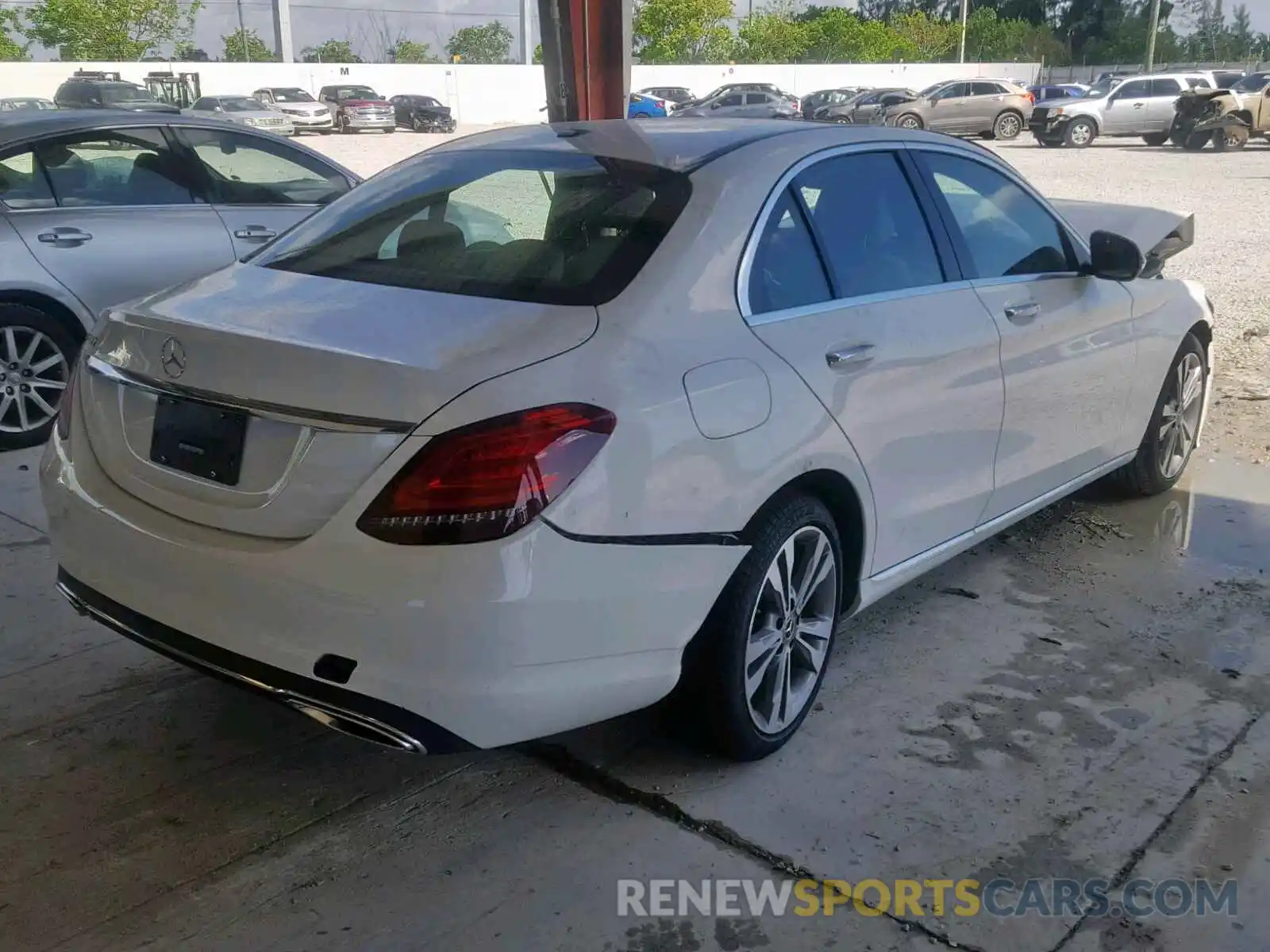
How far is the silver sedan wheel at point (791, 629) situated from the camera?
3129 mm

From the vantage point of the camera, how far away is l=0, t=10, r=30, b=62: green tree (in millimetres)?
64000

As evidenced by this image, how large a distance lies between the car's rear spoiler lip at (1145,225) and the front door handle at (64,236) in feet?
15.8

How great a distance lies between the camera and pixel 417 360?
258 centimetres

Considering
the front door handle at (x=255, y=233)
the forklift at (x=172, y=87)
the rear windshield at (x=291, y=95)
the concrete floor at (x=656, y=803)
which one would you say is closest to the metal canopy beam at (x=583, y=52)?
the front door handle at (x=255, y=233)

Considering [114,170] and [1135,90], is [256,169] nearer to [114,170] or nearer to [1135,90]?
[114,170]

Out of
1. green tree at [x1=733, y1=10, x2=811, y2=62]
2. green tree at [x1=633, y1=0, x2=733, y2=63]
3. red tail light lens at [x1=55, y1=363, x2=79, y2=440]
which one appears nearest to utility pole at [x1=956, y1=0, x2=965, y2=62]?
green tree at [x1=733, y1=10, x2=811, y2=62]

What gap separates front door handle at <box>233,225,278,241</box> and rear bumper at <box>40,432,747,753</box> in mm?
3843

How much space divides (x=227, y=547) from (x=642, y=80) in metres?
63.2

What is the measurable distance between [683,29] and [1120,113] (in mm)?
46895

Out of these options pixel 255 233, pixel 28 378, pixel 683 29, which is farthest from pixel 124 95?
pixel 683 29

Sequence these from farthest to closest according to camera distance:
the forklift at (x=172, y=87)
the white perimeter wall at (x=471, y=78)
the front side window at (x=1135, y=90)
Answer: the white perimeter wall at (x=471, y=78), the forklift at (x=172, y=87), the front side window at (x=1135, y=90)

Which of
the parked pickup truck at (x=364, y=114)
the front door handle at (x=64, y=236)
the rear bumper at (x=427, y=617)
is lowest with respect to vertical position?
the rear bumper at (x=427, y=617)

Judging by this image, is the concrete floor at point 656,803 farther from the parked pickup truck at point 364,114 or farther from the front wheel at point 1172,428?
the parked pickup truck at point 364,114

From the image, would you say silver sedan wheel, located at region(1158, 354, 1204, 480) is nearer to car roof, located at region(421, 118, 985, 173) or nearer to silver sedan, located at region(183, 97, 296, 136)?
car roof, located at region(421, 118, 985, 173)
